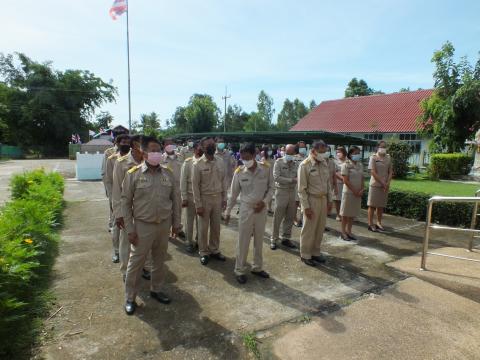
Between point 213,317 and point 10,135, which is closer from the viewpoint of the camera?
point 213,317

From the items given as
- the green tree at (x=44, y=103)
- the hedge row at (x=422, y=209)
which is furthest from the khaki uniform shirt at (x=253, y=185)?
the green tree at (x=44, y=103)

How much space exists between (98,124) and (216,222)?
46395 mm

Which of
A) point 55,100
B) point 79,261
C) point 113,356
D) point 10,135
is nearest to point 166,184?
point 113,356

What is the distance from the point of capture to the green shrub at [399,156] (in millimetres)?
17266

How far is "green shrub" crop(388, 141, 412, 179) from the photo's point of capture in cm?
1727

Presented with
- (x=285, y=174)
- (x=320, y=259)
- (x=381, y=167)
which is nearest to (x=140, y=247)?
(x=320, y=259)

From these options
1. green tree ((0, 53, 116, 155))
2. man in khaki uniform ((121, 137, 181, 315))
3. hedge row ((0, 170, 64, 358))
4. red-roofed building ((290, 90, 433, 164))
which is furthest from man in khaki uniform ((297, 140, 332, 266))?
green tree ((0, 53, 116, 155))

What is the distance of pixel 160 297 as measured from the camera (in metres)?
3.77

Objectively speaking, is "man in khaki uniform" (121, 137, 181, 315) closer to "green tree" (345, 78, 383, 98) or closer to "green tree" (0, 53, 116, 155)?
"green tree" (0, 53, 116, 155)

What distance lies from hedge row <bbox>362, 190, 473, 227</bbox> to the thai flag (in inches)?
845

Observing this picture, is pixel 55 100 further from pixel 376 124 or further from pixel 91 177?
pixel 376 124

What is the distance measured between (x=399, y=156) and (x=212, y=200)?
49.3 ft

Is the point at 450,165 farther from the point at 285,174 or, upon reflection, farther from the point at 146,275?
the point at 146,275

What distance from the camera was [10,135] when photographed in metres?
41.0
